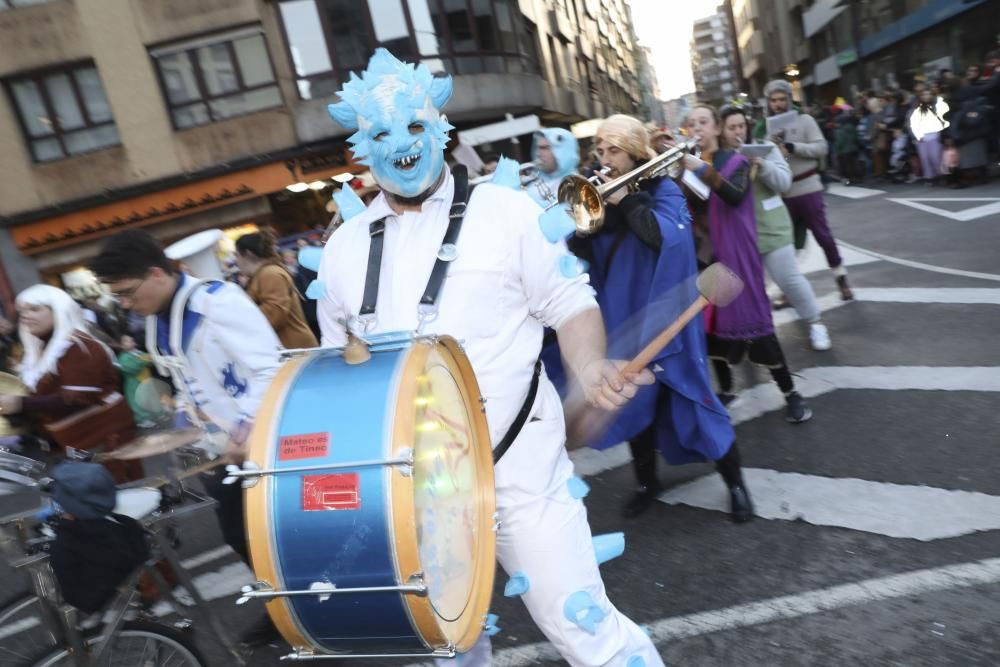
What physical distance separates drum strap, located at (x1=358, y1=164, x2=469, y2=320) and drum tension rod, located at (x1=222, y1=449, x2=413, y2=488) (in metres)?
0.46

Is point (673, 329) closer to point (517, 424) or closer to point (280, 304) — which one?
point (517, 424)

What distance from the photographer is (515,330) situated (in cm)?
214

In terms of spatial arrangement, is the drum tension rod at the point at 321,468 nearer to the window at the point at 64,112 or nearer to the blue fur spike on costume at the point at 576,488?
the blue fur spike on costume at the point at 576,488

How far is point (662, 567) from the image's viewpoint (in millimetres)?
3359

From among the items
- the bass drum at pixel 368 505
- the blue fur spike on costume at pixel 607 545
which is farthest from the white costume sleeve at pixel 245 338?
the blue fur spike on costume at pixel 607 545

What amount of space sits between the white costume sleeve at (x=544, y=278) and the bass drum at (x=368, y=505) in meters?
0.32

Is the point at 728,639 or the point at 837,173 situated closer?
the point at 728,639

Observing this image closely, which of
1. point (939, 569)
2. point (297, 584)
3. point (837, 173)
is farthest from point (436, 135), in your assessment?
point (837, 173)

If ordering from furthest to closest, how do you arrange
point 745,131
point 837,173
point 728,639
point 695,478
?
point 837,173, point 745,131, point 695,478, point 728,639

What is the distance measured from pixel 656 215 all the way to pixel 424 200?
171 centimetres

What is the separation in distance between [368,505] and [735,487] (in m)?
2.43

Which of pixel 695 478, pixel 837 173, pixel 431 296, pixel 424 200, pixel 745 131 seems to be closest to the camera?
pixel 431 296

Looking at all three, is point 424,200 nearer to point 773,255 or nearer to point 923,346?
point 773,255

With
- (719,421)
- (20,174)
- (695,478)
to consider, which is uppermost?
(20,174)
